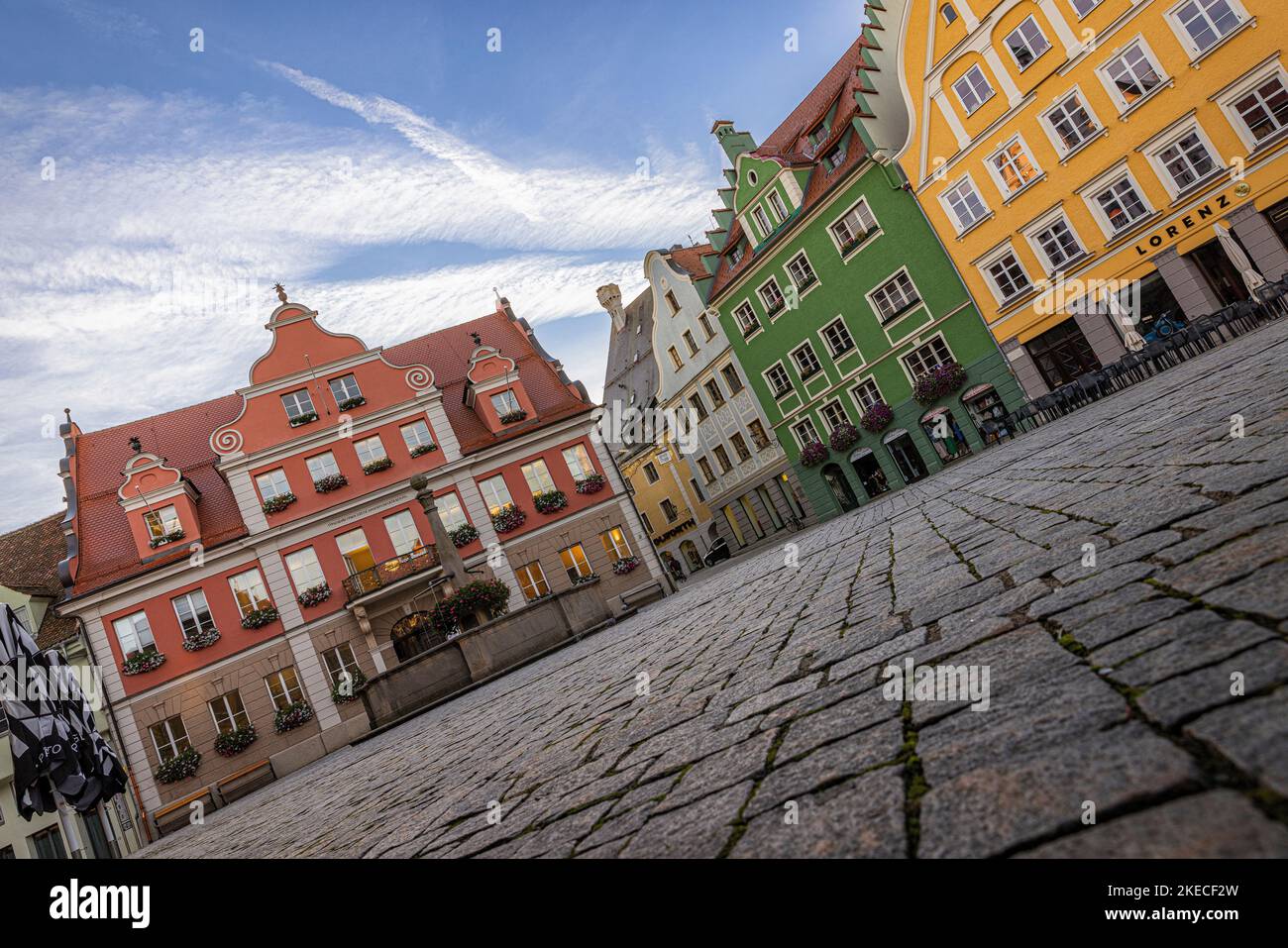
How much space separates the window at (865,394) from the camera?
28.7 metres

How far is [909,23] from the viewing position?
2450 cm

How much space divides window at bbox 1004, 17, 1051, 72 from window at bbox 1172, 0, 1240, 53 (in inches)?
134

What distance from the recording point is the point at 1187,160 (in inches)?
786

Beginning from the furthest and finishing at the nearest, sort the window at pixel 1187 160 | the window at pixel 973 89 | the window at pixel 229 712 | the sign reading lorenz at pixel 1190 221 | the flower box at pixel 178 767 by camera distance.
Answer: the window at pixel 973 89 < the window at pixel 229 712 < the flower box at pixel 178 767 < the window at pixel 1187 160 < the sign reading lorenz at pixel 1190 221

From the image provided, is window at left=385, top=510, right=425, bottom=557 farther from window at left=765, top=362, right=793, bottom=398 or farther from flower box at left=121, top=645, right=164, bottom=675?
window at left=765, top=362, right=793, bottom=398

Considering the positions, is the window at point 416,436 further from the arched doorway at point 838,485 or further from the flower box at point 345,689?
the arched doorway at point 838,485

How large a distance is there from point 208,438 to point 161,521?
17.3ft

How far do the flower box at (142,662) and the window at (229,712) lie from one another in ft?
6.74

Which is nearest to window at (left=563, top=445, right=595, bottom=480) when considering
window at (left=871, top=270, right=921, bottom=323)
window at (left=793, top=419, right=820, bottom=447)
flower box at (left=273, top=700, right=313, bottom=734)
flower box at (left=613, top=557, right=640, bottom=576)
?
flower box at (left=613, top=557, right=640, bottom=576)

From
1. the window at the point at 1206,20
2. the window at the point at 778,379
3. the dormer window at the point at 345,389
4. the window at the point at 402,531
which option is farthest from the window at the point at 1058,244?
the dormer window at the point at 345,389

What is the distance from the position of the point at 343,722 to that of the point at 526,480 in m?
10.2

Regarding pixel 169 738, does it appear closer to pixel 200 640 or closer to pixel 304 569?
pixel 200 640

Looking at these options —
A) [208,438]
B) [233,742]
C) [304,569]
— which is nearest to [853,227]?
[304,569]
